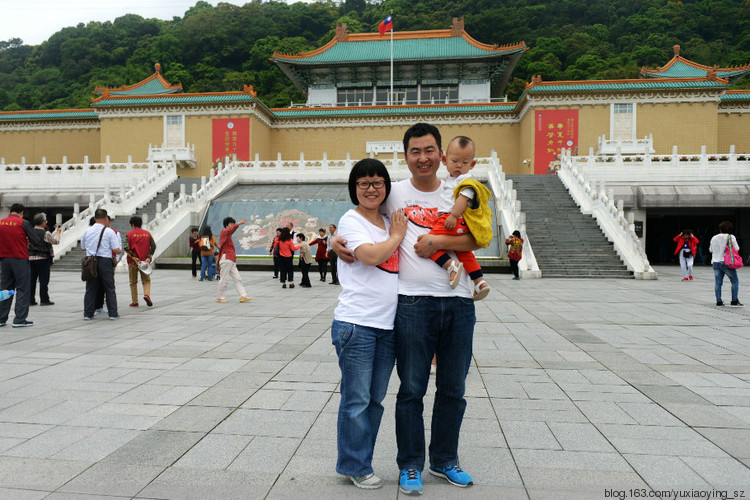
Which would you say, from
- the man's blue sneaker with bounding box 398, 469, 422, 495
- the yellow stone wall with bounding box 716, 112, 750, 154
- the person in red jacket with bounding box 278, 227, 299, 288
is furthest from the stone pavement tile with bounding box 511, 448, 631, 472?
the yellow stone wall with bounding box 716, 112, 750, 154

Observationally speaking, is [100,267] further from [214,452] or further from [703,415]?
[703,415]

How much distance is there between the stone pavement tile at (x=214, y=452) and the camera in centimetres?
266

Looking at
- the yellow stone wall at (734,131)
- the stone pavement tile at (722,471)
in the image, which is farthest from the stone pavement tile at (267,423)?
the yellow stone wall at (734,131)

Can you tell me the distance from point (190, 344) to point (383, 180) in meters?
4.06

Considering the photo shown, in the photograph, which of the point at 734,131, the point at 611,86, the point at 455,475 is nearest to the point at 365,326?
the point at 455,475

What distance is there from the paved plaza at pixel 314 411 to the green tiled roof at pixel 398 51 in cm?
2649

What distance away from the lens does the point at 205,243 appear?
12.4 m

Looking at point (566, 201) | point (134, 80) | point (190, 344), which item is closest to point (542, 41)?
point (566, 201)

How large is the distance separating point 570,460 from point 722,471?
29.8 inches

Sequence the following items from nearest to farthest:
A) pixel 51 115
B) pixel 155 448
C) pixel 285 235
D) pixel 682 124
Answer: pixel 155 448 < pixel 285 235 < pixel 682 124 < pixel 51 115

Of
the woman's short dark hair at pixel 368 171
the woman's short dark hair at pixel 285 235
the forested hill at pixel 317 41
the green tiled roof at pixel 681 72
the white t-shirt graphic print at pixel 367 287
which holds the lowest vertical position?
the woman's short dark hair at pixel 285 235

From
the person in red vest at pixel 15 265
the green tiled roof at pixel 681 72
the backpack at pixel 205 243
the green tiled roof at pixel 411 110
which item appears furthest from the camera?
the green tiled roof at pixel 411 110

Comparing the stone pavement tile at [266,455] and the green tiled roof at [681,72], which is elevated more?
the green tiled roof at [681,72]

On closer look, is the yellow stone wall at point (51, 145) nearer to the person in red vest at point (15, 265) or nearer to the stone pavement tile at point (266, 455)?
the person in red vest at point (15, 265)
